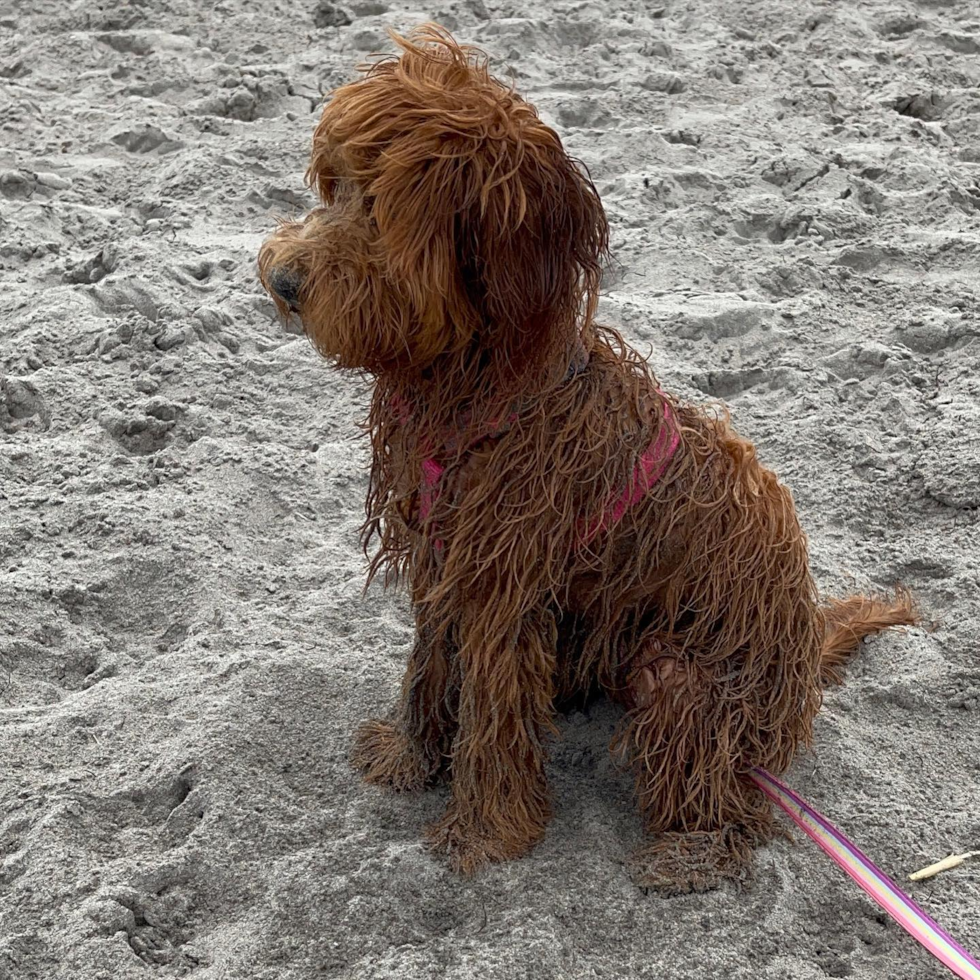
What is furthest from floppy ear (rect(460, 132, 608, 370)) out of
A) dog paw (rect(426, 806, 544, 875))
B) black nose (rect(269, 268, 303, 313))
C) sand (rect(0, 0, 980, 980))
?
sand (rect(0, 0, 980, 980))

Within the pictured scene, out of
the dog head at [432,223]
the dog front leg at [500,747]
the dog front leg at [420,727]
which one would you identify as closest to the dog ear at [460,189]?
the dog head at [432,223]

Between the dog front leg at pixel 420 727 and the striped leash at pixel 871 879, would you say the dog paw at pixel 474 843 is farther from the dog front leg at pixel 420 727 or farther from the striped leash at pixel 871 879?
the striped leash at pixel 871 879

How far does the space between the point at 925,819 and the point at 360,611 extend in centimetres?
145

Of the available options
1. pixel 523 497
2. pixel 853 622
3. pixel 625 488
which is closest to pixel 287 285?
pixel 523 497

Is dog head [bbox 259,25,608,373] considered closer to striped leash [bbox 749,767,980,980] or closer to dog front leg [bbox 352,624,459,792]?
dog front leg [bbox 352,624,459,792]

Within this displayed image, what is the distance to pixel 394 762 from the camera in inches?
112

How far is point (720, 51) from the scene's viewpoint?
235 inches

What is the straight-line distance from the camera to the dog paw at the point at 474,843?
8.53ft

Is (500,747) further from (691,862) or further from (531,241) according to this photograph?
(531,241)

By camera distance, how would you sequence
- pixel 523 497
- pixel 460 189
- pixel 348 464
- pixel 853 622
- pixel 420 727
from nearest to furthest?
pixel 460 189 < pixel 523 497 < pixel 420 727 < pixel 853 622 < pixel 348 464

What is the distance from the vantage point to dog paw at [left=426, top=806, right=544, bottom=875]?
260 centimetres

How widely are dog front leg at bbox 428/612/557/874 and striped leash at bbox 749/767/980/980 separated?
474 mm

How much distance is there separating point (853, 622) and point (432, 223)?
5.35ft

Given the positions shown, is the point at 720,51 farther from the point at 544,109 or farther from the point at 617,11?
the point at 544,109
